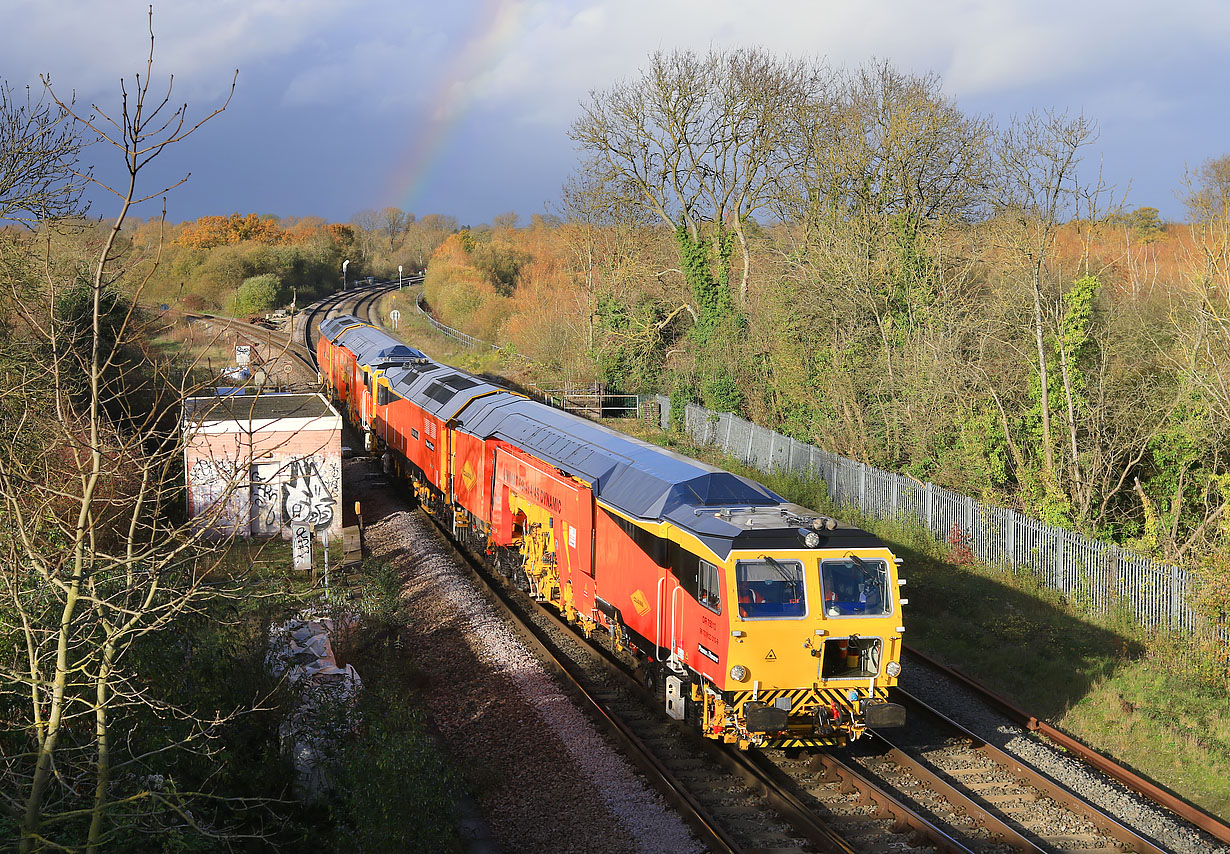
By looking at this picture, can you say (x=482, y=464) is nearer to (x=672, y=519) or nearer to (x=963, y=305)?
(x=672, y=519)

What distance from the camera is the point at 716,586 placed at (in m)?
10.6

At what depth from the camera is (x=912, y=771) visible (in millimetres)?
11172

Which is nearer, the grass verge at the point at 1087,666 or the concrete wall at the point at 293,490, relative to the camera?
the grass verge at the point at 1087,666

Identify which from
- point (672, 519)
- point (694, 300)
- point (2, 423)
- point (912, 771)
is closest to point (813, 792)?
point (912, 771)

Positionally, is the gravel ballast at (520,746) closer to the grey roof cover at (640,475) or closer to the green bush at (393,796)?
the green bush at (393,796)

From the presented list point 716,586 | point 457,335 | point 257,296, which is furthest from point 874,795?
point 257,296

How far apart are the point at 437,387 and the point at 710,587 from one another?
592 inches

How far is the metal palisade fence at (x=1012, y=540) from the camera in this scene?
16578 mm

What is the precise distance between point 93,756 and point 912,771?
8742 millimetres

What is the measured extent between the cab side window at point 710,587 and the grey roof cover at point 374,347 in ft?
68.2

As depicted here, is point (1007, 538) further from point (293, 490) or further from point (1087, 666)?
point (293, 490)

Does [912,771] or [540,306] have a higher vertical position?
[540,306]

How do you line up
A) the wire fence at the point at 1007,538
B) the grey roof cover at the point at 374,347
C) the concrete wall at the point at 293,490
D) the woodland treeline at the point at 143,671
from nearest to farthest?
the woodland treeline at the point at 143,671 < the wire fence at the point at 1007,538 < the concrete wall at the point at 293,490 < the grey roof cover at the point at 374,347

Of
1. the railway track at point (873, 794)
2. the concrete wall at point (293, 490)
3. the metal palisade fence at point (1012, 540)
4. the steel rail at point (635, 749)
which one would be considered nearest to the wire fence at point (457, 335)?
the metal palisade fence at point (1012, 540)
